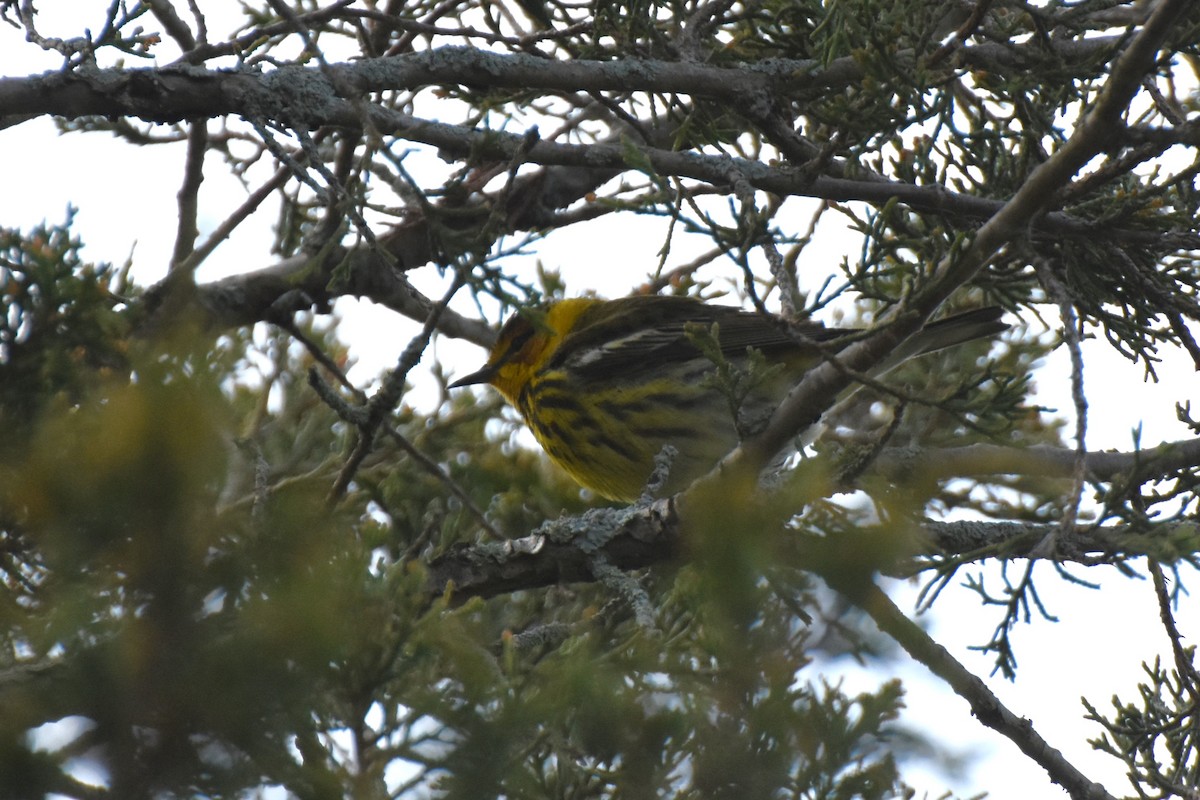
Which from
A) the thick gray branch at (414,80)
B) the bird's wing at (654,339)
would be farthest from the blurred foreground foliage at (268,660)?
the bird's wing at (654,339)

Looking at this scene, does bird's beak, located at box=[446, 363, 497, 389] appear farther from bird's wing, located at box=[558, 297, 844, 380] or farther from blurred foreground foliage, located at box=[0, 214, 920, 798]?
blurred foreground foliage, located at box=[0, 214, 920, 798]

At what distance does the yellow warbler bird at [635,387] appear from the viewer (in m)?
4.41

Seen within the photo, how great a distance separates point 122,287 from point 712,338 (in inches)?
72.6

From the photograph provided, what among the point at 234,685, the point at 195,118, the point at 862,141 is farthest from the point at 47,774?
the point at 862,141

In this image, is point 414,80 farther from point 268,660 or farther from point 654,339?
point 654,339

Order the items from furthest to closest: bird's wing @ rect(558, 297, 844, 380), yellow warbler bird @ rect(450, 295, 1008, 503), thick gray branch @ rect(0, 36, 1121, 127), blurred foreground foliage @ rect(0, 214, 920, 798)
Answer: bird's wing @ rect(558, 297, 844, 380)
yellow warbler bird @ rect(450, 295, 1008, 503)
thick gray branch @ rect(0, 36, 1121, 127)
blurred foreground foliage @ rect(0, 214, 920, 798)

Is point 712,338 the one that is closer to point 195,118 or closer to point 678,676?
point 678,676

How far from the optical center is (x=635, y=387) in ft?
15.1

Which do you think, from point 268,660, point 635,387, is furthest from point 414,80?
point 635,387

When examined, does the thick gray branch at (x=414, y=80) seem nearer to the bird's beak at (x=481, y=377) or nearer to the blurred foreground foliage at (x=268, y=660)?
the blurred foreground foliage at (x=268, y=660)

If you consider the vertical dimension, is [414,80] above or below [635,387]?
below

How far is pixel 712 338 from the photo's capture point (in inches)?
97.3

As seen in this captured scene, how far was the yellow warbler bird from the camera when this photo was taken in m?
4.41

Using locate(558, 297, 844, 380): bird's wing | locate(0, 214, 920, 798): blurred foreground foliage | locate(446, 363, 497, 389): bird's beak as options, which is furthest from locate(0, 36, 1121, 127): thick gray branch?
locate(446, 363, 497, 389): bird's beak
